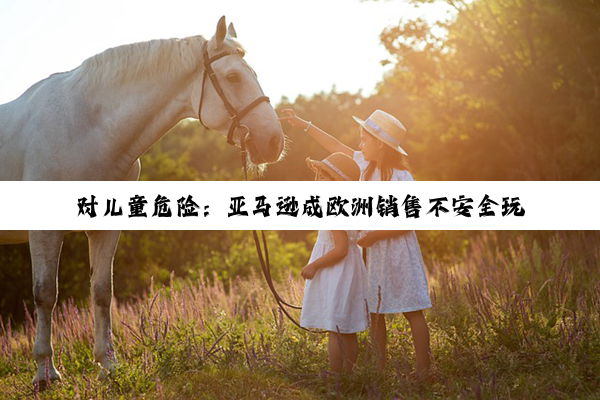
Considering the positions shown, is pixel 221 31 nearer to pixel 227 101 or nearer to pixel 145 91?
pixel 227 101

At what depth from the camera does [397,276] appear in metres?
4.30

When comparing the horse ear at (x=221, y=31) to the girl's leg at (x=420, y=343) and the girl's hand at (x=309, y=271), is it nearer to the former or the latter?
the girl's hand at (x=309, y=271)

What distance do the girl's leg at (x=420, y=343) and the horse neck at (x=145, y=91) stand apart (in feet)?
→ 7.80

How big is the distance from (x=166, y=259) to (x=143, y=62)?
32.7 feet

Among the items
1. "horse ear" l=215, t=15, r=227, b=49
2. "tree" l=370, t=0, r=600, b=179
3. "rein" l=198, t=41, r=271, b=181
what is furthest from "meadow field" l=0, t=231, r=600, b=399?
"tree" l=370, t=0, r=600, b=179

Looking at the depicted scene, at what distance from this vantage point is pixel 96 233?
16.1 ft

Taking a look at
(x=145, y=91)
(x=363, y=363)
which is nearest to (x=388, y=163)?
(x=363, y=363)

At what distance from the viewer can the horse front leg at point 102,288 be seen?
4730 millimetres

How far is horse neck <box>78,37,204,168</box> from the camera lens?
4.73 m

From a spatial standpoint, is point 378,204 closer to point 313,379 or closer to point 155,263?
point 313,379

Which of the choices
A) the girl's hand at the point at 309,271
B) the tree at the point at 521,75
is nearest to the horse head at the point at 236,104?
the girl's hand at the point at 309,271

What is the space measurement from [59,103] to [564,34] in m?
10.1

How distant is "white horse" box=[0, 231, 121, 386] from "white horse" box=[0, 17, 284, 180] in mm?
508

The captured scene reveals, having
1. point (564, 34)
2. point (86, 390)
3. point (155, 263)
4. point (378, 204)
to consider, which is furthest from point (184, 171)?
point (378, 204)
